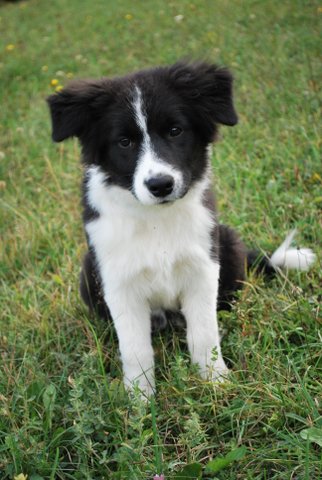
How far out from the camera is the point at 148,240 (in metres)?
2.41

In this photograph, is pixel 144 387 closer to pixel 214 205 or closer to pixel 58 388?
pixel 58 388

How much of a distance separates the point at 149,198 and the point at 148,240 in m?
0.27

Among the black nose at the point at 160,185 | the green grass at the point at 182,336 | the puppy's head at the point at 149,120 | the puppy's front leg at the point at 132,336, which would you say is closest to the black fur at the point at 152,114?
the puppy's head at the point at 149,120

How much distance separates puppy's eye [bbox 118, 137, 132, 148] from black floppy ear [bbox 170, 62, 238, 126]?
0.96ft

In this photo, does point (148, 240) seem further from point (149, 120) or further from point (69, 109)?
point (69, 109)

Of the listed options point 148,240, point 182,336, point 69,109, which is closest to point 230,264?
point 182,336

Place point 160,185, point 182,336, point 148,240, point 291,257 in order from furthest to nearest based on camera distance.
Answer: point 291,257, point 182,336, point 148,240, point 160,185

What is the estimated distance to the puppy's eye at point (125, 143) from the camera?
90.4 inches

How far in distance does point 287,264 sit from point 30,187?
235 cm

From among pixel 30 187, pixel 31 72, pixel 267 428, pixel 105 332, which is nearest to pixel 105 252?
pixel 105 332

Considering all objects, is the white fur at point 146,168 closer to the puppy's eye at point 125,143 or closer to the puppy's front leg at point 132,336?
the puppy's eye at point 125,143

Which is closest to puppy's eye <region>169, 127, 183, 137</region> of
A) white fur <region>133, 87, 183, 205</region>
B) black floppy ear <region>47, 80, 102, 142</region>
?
white fur <region>133, 87, 183, 205</region>

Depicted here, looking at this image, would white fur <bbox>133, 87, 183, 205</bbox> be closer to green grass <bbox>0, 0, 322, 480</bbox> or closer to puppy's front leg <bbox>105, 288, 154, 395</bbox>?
puppy's front leg <bbox>105, 288, 154, 395</bbox>

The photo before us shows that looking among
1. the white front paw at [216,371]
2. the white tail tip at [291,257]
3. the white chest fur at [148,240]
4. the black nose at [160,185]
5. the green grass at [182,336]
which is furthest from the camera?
the white tail tip at [291,257]
